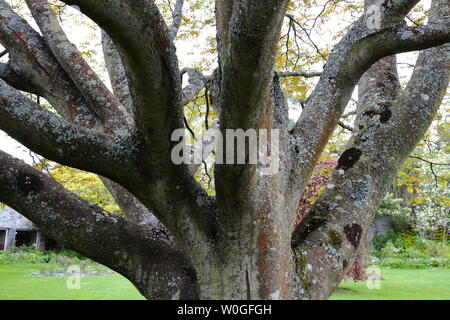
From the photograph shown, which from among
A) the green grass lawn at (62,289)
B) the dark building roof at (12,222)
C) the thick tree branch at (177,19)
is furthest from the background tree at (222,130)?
the dark building roof at (12,222)

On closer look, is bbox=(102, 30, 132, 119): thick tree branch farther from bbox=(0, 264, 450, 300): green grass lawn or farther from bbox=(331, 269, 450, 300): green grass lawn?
bbox=(331, 269, 450, 300): green grass lawn

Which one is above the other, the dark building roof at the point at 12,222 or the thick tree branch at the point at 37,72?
the thick tree branch at the point at 37,72

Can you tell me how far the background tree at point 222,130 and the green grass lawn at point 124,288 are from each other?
6931 millimetres

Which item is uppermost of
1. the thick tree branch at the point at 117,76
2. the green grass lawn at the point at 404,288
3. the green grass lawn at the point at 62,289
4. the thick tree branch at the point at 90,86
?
the thick tree branch at the point at 117,76

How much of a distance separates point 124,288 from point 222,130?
29.8ft

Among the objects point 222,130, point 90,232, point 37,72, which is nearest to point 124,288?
point 37,72

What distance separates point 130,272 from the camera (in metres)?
2.03

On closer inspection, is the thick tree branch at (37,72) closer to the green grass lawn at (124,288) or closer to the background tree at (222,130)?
the background tree at (222,130)

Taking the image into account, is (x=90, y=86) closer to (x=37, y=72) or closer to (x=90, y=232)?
(x=37, y=72)

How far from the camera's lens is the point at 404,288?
380 inches

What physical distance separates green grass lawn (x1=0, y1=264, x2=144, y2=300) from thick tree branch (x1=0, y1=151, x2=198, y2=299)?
22.6 feet

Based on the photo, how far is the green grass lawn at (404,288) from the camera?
28.3ft

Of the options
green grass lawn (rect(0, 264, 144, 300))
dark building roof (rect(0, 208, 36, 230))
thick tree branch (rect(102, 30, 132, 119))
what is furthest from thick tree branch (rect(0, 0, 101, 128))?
dark building roof (rect(0, 208, 36, 230))
